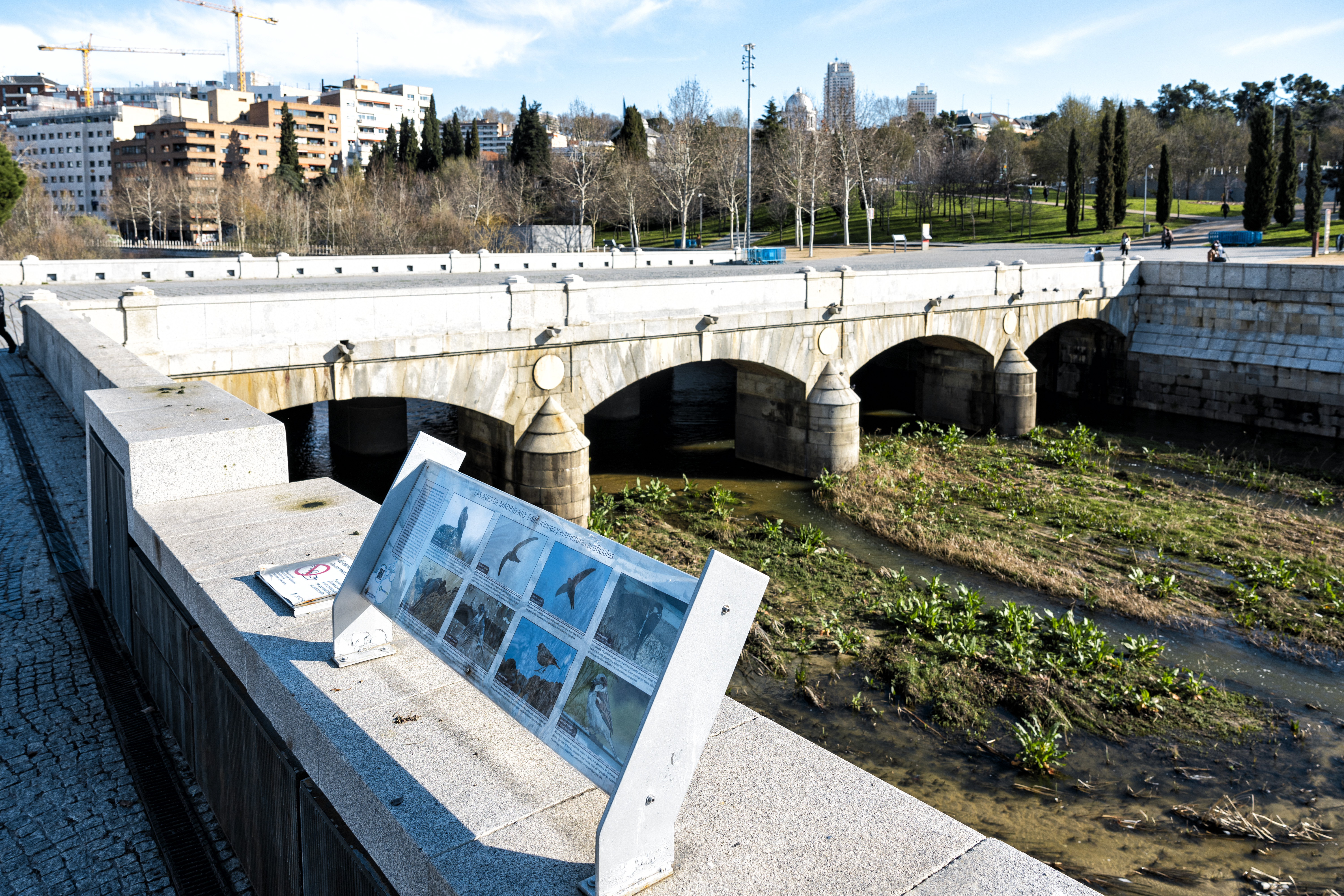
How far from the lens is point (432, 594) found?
11.3 ft

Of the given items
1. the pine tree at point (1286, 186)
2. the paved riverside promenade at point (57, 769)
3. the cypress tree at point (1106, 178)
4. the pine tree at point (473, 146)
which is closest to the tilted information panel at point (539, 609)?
the paved riverside promenade at point (57, 769)

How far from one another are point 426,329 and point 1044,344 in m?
23.3

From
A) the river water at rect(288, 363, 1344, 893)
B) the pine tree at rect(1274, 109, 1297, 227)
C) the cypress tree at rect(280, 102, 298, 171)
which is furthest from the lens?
the cypress tree at rect(280, 102, 298, 171)

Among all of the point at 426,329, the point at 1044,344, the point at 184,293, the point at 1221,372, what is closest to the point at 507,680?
the point at 426,329

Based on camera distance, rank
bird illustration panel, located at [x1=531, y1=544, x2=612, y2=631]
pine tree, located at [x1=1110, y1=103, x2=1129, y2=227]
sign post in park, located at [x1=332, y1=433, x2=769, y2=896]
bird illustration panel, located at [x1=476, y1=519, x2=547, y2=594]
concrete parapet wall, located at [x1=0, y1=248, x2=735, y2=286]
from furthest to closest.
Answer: pine tree, located at [x1=1110, y1=103, x2=1129, y2=227] → concrete parapet wall, located at [x1=0, y1=248, x2=735, y2=286] → bird illustration panel, located at [x1=476, y1=519, x2=547, y2=594] → bird illustration panel, located at [x1=531, y1=544, x2=612, y2=631] → sign post in park, located at [x1=332, y1=433, x2=769, y2=896]

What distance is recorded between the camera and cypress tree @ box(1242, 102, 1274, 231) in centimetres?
4838

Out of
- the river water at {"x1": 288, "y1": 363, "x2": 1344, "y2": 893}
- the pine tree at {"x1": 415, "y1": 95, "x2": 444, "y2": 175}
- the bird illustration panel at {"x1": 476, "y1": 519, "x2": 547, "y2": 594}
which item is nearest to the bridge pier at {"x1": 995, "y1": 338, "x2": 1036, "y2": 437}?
the river water at {"x1": 288, "y1": 363, "x2": 1344, "y2": 893}

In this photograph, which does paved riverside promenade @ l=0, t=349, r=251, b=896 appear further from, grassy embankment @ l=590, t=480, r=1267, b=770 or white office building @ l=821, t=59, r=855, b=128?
white office building @ l=821, t=59, r=855, b=128

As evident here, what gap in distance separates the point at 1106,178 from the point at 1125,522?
144 feet

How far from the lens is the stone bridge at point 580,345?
46.8 ft

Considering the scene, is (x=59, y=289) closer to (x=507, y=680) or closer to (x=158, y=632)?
(x=158, y=632)

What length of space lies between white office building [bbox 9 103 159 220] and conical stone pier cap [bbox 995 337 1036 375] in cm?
12463

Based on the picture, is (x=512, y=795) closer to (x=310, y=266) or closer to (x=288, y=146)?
(x=310, y=266)

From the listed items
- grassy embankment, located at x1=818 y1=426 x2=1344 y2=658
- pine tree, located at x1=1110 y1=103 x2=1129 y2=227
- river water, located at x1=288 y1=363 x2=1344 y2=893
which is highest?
pine tree, located at x1=1110 y1=103 x2=1129 y2=227
